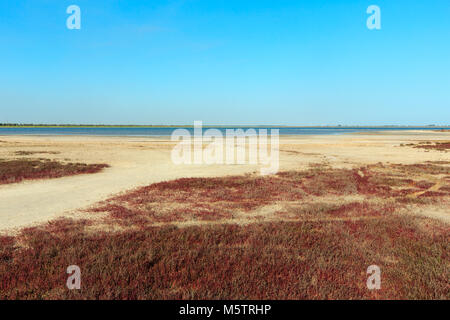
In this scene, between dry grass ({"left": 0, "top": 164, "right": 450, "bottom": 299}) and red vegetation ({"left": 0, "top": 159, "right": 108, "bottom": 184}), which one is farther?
red vegetation ({"left": 0, "top": 159, "right": 108, "bottom": 184})

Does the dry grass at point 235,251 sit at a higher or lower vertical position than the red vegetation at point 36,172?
lower

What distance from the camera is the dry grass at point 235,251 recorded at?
537 cm

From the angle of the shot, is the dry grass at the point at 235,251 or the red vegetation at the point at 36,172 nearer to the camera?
the dry grass at the point at 235,251

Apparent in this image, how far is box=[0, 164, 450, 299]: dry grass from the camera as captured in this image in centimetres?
537

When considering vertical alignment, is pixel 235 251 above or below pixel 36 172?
below

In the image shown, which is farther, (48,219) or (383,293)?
(48,219)

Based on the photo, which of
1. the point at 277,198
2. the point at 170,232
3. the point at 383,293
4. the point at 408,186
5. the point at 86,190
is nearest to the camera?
the point at 383,293

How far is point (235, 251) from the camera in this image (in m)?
7.07

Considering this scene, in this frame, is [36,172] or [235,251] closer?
[235,251]

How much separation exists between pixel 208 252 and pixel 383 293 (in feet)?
12.7
